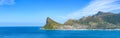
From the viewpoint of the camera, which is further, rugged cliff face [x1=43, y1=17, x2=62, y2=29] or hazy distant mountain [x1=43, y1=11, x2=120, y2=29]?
hazy distant mountain [x1=43, y1=11, x2=120, y2=29]

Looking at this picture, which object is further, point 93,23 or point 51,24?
point 93,23

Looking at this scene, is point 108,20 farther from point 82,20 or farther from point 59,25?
point 59,25

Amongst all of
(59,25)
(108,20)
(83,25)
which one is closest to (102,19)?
(108,20)

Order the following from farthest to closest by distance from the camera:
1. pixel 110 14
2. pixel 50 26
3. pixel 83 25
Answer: pixel 110 14
pixel 83 25
pixel 50 26

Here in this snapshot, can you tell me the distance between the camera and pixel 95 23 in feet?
421

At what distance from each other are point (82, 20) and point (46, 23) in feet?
60.1

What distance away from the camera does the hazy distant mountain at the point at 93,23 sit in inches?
4680

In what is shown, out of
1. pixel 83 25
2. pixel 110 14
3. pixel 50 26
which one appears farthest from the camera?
Result: pixel 110 14

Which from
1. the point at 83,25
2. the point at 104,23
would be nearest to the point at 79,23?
the point at 83,25

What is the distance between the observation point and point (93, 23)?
128m

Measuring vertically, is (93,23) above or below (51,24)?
above

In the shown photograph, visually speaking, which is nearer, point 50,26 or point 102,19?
point 50,26

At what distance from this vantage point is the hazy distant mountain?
11888 cm

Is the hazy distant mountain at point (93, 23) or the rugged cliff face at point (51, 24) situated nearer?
the rugged cliff face at point (51, 24)
